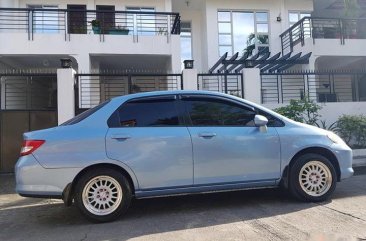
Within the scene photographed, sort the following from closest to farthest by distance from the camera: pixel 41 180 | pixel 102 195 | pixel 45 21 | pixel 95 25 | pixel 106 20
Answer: pixel 41 180, pixel 102 195, pixel 95 25, pixel 45 21, pixel 106 20

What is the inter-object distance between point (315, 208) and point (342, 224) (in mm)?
746

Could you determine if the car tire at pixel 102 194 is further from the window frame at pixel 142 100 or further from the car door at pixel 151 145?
the window frame at pixel 142 100

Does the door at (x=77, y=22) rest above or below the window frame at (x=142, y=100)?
above

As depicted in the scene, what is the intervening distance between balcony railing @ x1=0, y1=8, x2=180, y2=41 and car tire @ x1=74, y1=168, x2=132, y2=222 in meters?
9.43

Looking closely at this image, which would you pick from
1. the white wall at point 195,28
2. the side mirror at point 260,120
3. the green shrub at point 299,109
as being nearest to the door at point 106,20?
the white wall at point 195,28

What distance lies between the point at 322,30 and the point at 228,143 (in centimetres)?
1297

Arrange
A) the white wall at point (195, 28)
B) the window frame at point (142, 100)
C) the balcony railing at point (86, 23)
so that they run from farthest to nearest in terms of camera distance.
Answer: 1. the white wall at point (195, 28)
2. the balcony railing at point (86, 23)
3. the window frame at point (142, 100)

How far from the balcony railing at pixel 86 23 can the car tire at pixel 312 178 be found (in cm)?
920

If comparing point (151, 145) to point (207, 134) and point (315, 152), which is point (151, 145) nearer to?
point (207, 134)

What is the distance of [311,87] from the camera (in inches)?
576

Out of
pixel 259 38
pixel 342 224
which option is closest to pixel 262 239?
pixel 342 224

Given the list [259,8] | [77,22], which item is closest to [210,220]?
[77,22]

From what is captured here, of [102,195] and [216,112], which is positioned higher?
[216,112]

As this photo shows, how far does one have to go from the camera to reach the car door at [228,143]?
5.80m
